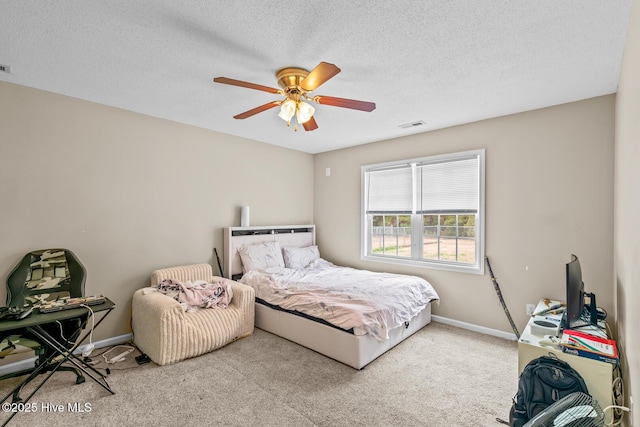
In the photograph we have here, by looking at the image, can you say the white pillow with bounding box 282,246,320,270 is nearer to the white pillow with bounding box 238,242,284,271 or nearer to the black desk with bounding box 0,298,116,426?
the white pillow with bounding box 238,242,284,271

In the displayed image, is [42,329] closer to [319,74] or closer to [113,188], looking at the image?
[113,188]

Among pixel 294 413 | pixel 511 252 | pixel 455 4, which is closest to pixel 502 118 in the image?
pixel 511 252

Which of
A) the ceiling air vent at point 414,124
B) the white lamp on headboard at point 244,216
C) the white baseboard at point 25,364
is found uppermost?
the ceiling air vent at point 414,124

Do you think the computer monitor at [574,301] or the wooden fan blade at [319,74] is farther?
the computer monitor at [574,301]

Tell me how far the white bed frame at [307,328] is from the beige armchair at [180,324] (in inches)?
13.1

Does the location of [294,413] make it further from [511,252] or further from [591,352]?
[511,252]

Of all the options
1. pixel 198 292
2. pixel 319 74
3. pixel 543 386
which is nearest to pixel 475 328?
pixel 543 386

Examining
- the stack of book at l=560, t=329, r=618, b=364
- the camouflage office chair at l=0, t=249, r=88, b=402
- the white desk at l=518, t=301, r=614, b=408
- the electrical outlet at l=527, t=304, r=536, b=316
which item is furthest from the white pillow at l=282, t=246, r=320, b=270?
the stack of book at l=560, t=329, r=618, b=364

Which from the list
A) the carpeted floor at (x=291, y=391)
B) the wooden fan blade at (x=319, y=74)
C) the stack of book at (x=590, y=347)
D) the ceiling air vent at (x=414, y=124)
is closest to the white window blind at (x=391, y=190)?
the ceiling air vent at (x=414, y=124)

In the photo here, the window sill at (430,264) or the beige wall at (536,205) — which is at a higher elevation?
the beige wall at (536,205)

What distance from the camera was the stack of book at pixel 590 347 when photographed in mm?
1801

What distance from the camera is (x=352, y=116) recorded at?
138 inches

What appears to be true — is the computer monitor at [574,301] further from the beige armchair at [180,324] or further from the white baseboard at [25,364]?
the white baseboard at [25,364]

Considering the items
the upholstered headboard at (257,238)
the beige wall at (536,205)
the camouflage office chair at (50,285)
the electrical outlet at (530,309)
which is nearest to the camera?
the camouflage office chair at (50,285)
